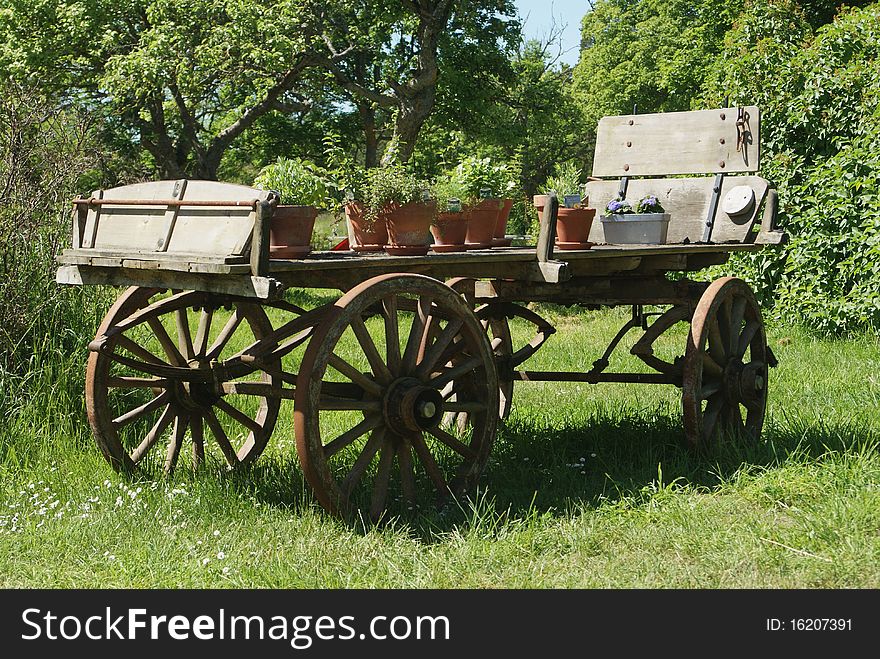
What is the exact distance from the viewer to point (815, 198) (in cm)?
954

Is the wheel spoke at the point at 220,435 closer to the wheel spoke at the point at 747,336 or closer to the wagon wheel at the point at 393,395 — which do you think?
the wagon wheel at the point at 393,395

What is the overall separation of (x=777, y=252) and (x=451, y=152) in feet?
45.2

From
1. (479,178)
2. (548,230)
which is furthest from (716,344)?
(479,178)

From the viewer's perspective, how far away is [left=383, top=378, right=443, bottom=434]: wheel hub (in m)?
4.15

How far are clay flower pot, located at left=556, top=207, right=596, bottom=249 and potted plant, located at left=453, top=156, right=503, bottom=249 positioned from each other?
349 mm

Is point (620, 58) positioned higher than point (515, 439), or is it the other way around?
point (620, 58)

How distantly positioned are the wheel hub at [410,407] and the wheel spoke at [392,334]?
0.23 feet

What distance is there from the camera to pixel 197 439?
5074mm

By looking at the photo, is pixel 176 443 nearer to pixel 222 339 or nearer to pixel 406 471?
pixel 222 339

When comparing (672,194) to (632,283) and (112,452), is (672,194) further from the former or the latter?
(112,452)

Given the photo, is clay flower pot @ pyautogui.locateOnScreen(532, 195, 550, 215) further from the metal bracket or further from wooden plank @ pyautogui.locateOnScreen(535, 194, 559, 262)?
the metal bracket

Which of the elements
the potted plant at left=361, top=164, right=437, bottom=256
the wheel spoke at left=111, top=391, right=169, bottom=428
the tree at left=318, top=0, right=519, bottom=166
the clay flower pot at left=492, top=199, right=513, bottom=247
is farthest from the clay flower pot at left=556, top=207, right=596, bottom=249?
the tree at left=318, top=0, right=519, bottom=166

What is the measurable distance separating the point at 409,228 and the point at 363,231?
0.22 m

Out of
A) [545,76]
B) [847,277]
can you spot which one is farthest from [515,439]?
[545,76]
